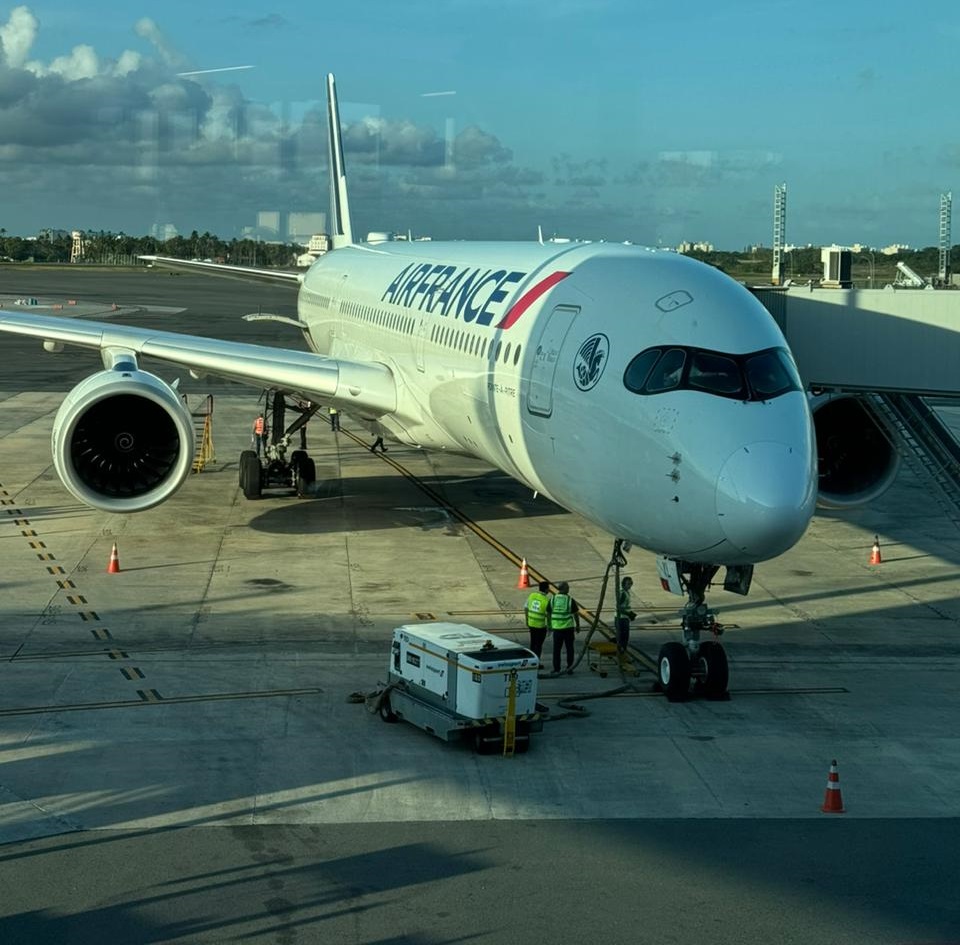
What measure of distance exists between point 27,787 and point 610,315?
784 centimetres

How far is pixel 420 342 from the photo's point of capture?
75.1 feet

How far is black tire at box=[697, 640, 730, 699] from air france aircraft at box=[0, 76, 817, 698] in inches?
0.9

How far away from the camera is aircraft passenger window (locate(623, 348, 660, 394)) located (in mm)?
14695

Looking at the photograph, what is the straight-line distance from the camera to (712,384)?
14.2 m

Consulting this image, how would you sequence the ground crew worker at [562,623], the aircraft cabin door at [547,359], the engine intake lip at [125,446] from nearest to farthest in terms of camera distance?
the ground crew worker at [562,623], the aircraft cabin door at [547,359], the engine intake lip at [125,446]

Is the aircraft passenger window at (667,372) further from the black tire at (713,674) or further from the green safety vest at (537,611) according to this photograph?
the green safety vest at (537,611)

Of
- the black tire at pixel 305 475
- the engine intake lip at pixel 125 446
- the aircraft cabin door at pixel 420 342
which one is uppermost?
the aircraft cabin door at pixel 420 342

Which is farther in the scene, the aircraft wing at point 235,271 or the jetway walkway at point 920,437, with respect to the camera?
the aircraft wing at point 235,271

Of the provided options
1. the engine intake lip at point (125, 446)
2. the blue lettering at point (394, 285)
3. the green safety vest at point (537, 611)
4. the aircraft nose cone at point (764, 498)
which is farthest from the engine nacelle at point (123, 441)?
the aircraft nose cone at point (764, 498)

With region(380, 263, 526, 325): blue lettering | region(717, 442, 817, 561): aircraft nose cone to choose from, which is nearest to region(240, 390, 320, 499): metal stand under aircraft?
region(380, 263, 526, 325): blue lettering

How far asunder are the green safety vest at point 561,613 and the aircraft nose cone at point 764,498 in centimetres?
322

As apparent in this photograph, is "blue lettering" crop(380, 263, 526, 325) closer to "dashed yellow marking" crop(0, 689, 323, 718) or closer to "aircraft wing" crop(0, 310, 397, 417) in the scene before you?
"aircraft wing" crop(0, 310, 397, 417)

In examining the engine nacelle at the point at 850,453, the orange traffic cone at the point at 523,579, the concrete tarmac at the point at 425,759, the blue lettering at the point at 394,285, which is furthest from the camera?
the blue lettering at the point at 394,285

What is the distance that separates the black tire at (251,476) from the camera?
26844mm
